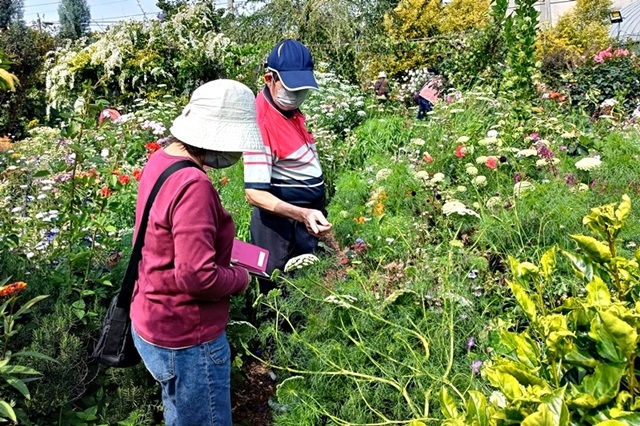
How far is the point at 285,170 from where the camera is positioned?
2.79 m

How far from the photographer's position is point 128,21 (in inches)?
420

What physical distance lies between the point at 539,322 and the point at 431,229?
8.33 ft

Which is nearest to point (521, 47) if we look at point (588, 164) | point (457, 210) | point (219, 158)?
point (588, 164)

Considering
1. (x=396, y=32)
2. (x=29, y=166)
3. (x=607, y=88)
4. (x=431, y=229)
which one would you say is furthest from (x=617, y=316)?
(x=396, y=32)

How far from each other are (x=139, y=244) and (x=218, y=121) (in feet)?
1.51

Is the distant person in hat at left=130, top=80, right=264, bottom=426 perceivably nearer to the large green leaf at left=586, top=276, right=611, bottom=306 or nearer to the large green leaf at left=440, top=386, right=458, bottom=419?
the large green leaf at left=440, top=386, right=458, bottom=419

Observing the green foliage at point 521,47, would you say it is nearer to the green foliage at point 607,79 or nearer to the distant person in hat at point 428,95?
the distant person in hat at point 428,95

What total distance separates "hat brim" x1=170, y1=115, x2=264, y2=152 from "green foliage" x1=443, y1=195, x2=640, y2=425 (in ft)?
3.42

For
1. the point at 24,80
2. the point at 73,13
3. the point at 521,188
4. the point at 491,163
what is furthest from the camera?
the point at 73,13

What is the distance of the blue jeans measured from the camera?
77.0 inches

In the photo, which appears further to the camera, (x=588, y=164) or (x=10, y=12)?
(x=10, y=12)

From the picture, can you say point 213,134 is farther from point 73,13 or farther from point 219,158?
point 73,13

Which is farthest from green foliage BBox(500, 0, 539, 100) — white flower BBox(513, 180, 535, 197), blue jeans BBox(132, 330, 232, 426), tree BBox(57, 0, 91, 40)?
tree BBox(57, 0, 91, 40)

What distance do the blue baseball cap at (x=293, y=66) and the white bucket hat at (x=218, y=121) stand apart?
2.55 ft
